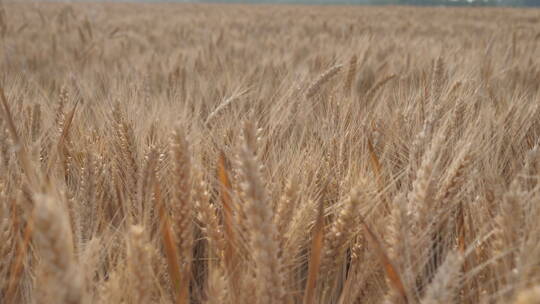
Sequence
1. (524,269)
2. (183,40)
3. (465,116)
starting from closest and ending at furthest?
(524,269)
(465,116)
(183,40)

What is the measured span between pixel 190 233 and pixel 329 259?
224 mm

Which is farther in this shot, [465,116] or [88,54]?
[88,54]

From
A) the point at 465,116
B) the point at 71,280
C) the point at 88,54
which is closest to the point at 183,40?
the point at 88,54

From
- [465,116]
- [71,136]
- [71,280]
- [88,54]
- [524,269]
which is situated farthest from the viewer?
[88,54]

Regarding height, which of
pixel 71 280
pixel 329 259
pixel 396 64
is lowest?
pixel 329 259

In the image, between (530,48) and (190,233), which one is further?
(530,48)

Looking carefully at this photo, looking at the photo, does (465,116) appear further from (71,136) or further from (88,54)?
(88,54)

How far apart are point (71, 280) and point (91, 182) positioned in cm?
36

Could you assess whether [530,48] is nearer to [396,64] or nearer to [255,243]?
[396,64]

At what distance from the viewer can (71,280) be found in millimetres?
365

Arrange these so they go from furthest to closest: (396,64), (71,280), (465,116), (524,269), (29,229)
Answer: (396,64) → (465,116) → (29,229) → (524,269) → (71,280)

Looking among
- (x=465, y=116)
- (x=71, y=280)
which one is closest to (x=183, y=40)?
(x=465, y=116)

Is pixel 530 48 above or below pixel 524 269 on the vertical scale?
above

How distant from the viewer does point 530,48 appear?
272 centimetres
